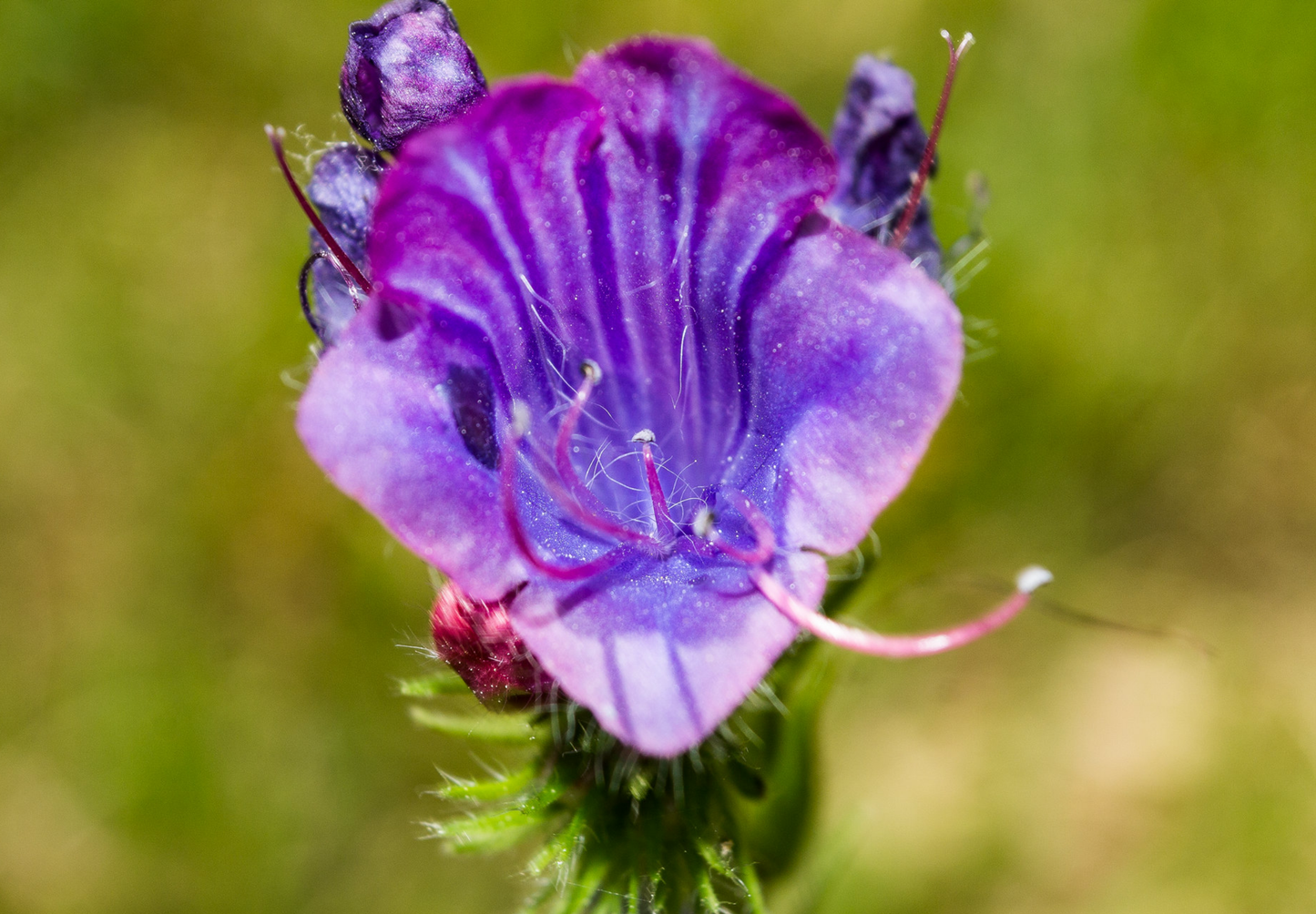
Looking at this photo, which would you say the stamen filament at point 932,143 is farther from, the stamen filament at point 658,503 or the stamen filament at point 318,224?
the stamen filament at point 318,224

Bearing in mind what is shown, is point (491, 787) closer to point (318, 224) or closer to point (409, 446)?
point (409, 446)

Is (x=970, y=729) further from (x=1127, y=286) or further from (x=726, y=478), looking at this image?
(x=726, y=478)

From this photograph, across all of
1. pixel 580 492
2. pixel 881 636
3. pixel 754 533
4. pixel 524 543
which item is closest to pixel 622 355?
pixel 580 492

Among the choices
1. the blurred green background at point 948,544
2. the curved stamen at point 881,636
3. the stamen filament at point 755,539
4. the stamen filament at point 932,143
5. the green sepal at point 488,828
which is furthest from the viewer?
the blurred green background at point 948,544

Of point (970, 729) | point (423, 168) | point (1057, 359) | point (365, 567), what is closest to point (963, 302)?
point (1057, 359)

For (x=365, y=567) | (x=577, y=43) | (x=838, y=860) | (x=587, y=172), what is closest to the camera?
(x=587, y=172)

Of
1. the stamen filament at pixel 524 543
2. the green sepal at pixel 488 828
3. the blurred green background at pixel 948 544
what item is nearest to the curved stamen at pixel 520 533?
the stamen filament at pixel 524 543

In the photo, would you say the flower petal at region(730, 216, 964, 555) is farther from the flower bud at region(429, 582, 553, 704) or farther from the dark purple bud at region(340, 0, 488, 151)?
the dark purple bud at region(340, 0, 488, 151)

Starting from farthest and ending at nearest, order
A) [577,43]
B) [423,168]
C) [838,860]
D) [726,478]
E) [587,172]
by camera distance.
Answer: [577,43]
[838,860]
[726,478]
[587,172]
[423,168]
